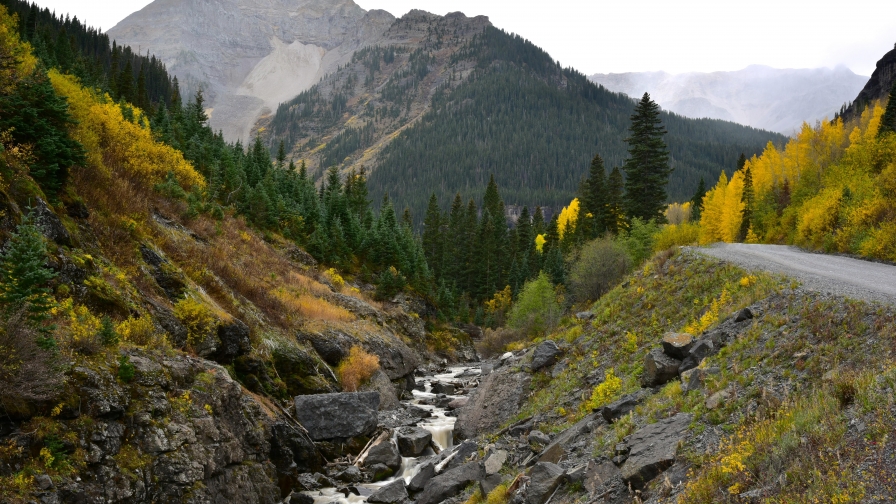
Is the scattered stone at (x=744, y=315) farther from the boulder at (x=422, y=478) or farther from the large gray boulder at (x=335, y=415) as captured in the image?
the large gray boulder at (x=335, y=415)

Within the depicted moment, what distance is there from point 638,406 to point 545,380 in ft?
28.3

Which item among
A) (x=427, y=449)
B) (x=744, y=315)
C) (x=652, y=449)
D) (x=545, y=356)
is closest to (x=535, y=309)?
(x=427, y=449)

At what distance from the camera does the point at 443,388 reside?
37.2 metres

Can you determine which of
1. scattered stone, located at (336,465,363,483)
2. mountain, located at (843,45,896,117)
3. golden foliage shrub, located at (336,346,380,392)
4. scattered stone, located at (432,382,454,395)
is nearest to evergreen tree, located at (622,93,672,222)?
scattered stone, located at (432,382,454,395)

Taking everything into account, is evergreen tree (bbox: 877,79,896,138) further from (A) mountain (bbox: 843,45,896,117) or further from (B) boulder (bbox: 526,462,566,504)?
(A) mountain (bbox: 843,45,896,117)

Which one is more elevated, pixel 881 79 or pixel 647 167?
pixel 881 79

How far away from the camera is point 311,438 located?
21.2 m

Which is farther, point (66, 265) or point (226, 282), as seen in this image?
point (226, 282)

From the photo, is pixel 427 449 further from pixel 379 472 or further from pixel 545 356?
pixel 545 356

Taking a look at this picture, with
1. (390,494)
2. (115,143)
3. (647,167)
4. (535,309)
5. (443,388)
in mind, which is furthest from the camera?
(535,309)

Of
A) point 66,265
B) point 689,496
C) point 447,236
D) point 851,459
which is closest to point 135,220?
point 66,265

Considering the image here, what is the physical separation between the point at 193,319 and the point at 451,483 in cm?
1102

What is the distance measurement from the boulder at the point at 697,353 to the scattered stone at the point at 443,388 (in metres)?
25.2

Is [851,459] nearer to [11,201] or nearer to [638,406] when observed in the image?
[638,406]
